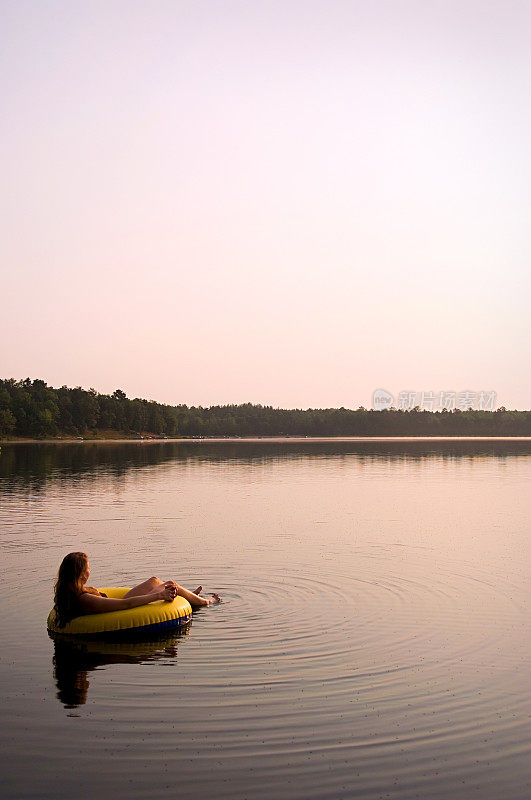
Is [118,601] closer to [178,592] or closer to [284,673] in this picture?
[178,592]

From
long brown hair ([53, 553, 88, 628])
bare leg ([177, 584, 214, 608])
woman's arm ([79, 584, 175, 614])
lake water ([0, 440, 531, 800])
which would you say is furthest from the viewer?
bare leg ([177, 584, 214, 608])

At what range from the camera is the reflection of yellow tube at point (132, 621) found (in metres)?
13.5

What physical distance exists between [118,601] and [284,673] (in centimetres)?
364

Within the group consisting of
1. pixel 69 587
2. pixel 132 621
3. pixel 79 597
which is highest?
pixel 69 587

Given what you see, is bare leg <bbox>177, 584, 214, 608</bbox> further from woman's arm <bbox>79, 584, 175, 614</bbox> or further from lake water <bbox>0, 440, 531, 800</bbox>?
woman's arm <bbox>79, 584, 175, 614</bbox>

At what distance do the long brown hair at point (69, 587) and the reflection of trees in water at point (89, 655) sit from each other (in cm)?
37

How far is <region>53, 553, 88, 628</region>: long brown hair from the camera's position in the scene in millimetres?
13438

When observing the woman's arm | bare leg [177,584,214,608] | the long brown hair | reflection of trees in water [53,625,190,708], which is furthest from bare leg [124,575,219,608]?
the long brown hair

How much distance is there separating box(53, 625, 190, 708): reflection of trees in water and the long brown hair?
375mm

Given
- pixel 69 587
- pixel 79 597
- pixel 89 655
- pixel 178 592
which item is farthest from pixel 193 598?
pixel 89 655

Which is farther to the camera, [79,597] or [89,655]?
[79,597]

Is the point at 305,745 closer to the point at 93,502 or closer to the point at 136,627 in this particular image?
the point at 136,627

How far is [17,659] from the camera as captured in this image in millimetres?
12258

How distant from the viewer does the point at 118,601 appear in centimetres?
1395
